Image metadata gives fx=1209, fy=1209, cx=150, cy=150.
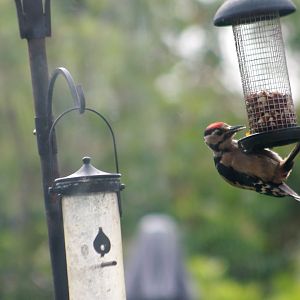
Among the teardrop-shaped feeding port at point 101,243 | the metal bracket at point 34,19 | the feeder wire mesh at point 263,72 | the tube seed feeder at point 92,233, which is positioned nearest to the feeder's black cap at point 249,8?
the feeder wire mesh at point 263,72

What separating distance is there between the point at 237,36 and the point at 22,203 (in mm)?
11112

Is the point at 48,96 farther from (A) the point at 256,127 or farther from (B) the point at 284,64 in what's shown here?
(B) the point at 284,64

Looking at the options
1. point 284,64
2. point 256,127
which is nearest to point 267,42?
point 284,64

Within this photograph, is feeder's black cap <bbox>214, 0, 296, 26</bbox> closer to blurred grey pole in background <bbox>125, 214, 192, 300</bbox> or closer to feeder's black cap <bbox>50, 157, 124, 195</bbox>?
feeder's black cap <bbox>50, 157, 124, 195</bbox>

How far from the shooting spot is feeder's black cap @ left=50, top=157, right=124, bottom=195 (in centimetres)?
555

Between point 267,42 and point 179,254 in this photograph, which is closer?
point 267,42

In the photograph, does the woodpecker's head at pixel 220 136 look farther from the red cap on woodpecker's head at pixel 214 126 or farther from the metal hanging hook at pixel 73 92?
the metal hanging hook at pixel 73 92

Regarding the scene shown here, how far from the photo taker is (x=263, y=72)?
678cm

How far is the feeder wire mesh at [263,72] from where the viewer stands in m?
6.44

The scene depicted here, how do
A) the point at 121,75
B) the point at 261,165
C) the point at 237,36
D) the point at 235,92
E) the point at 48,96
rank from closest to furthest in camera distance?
the point at 48,96
the point at 261,165
the point at 237,36
the point at 121,75
the point at 235,92

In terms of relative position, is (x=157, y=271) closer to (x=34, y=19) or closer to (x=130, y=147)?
(x=34, y=19)

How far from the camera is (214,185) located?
721 inches

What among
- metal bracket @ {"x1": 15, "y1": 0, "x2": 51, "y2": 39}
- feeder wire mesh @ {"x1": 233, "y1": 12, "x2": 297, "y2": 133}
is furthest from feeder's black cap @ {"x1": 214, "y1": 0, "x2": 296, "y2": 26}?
metal bracket @ {"x1": 15, "y1": 0, "x2": 51, "y2": 39}

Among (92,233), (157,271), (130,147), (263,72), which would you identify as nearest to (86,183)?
(92,233)
